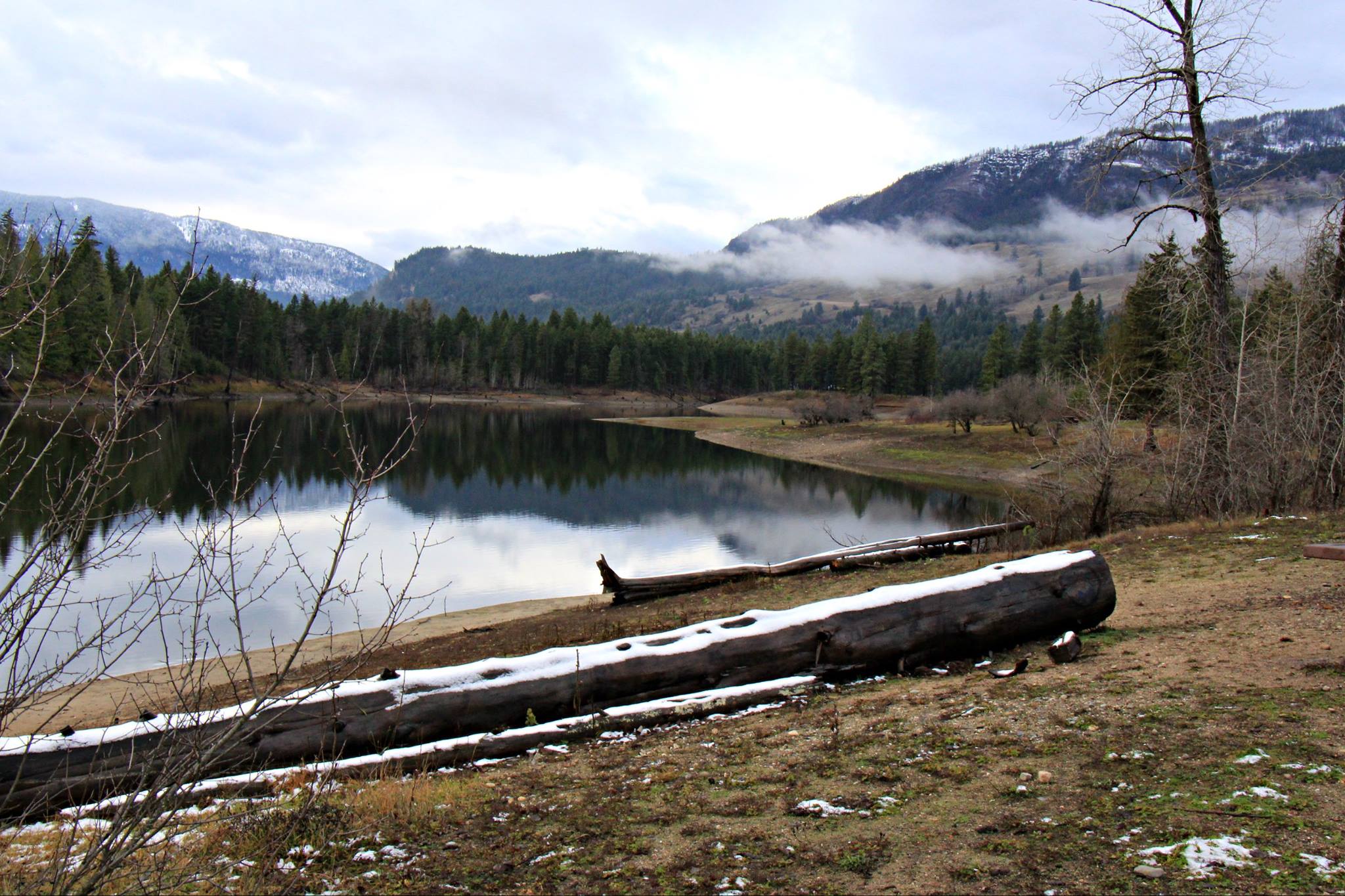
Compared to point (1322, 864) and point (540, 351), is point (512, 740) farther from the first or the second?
point (540, 351)

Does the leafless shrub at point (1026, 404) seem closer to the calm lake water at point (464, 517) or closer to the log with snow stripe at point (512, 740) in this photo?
the calm lake water at point (464, 517)

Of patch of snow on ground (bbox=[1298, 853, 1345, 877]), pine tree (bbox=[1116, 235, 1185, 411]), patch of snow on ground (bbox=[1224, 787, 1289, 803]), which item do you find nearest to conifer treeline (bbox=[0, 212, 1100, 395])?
pine tree (bbox=[1116, 235, 1185, 411])

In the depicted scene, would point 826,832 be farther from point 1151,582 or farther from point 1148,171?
point 1148,171

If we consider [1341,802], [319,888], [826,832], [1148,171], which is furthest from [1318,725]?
[1148,171]

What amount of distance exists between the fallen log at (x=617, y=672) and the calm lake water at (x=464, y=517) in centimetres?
99

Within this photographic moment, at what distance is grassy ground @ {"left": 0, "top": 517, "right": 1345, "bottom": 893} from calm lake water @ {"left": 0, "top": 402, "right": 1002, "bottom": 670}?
223cm

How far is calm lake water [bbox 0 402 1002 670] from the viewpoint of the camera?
675 inches

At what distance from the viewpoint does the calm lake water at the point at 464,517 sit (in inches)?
675

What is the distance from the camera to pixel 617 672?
23.7ft

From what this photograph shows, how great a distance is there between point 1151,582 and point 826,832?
851cm

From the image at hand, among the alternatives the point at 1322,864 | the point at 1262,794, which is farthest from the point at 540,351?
the point at 1322,864

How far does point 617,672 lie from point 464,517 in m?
24.1

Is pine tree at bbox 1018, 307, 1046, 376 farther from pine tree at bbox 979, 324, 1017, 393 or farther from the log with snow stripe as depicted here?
the log with snow stripe

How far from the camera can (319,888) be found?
410 cm
